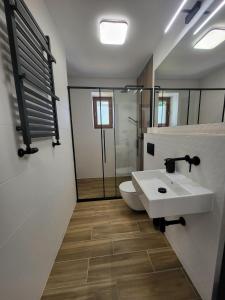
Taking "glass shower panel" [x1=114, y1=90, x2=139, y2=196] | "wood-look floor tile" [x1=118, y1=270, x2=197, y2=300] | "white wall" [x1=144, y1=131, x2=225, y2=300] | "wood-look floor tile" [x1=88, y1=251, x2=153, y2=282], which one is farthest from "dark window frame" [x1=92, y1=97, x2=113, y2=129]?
"wood-look floor tile" [x1=118, y1=270, x2=197, y2=300]

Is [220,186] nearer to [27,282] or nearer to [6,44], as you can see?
[27,282]

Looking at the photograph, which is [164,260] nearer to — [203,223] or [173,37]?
[203,223]

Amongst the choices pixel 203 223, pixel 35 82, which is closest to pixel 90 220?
pixel 203 223

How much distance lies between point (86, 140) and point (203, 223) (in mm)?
2667

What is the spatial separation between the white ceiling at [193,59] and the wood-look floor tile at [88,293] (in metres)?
1.82

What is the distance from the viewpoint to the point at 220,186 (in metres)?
0.81

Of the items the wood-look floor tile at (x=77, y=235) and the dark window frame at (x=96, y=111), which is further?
the dark window frame at (x=96, y=111)

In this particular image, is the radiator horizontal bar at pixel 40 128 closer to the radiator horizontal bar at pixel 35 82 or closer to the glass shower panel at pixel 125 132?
the radiator horizontal bar at pixel 35 82

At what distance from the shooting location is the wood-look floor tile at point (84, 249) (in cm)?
135

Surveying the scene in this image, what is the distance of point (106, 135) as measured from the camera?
2994mm

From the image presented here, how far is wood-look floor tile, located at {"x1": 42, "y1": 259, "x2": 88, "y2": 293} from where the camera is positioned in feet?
3.64

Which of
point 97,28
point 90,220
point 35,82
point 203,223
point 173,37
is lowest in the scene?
point 90,220

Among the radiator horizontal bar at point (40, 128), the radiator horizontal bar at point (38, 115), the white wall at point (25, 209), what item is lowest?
the white wall at point (25, 209)

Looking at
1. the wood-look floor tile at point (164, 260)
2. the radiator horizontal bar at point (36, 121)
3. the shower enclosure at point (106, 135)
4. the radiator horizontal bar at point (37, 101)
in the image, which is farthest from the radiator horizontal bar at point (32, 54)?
the wood-look floor tile at point (164, 260)
